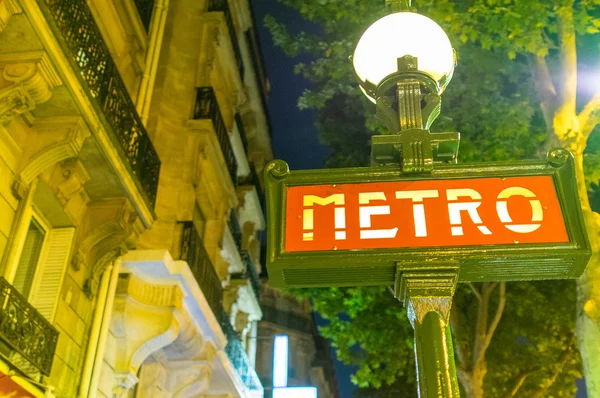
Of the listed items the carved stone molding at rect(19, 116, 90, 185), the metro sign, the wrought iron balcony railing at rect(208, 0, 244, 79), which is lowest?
the metro sign

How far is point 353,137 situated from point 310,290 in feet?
14.2

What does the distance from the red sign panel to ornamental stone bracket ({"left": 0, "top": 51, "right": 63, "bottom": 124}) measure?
5.24m

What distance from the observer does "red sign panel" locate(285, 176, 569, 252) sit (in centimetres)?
280

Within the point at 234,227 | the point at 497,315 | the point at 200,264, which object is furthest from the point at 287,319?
the point at 200,264

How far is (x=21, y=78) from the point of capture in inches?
277

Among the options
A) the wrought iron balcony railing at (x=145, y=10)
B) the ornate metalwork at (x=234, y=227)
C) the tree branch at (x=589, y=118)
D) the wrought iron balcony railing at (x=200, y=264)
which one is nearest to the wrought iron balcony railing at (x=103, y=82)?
the wrought iron balcony railing at (x=200, y=264)

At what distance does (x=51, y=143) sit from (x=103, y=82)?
1518 millimetres

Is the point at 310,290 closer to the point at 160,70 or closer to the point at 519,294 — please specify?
the point at 519,294

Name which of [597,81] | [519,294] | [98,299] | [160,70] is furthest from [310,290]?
[597,81]

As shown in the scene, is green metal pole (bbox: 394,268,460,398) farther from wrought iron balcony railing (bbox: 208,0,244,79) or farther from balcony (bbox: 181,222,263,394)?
wrought iron balcony railing (bbox: 208,0,244,79)

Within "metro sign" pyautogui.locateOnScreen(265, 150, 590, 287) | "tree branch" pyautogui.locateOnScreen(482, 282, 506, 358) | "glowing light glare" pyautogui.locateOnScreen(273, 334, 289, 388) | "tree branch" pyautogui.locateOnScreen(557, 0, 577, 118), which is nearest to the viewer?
"metro sign" pyautogui.locateOnScreen(265, 150, 590, 287)

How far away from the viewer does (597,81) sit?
988 centimetres

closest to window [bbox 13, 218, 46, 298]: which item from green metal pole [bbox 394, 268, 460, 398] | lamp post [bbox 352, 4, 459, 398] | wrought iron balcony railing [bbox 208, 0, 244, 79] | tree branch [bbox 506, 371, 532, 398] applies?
lamp post [bbox 352, 4, 459, 398]

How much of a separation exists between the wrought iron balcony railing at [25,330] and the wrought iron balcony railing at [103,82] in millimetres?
2609
